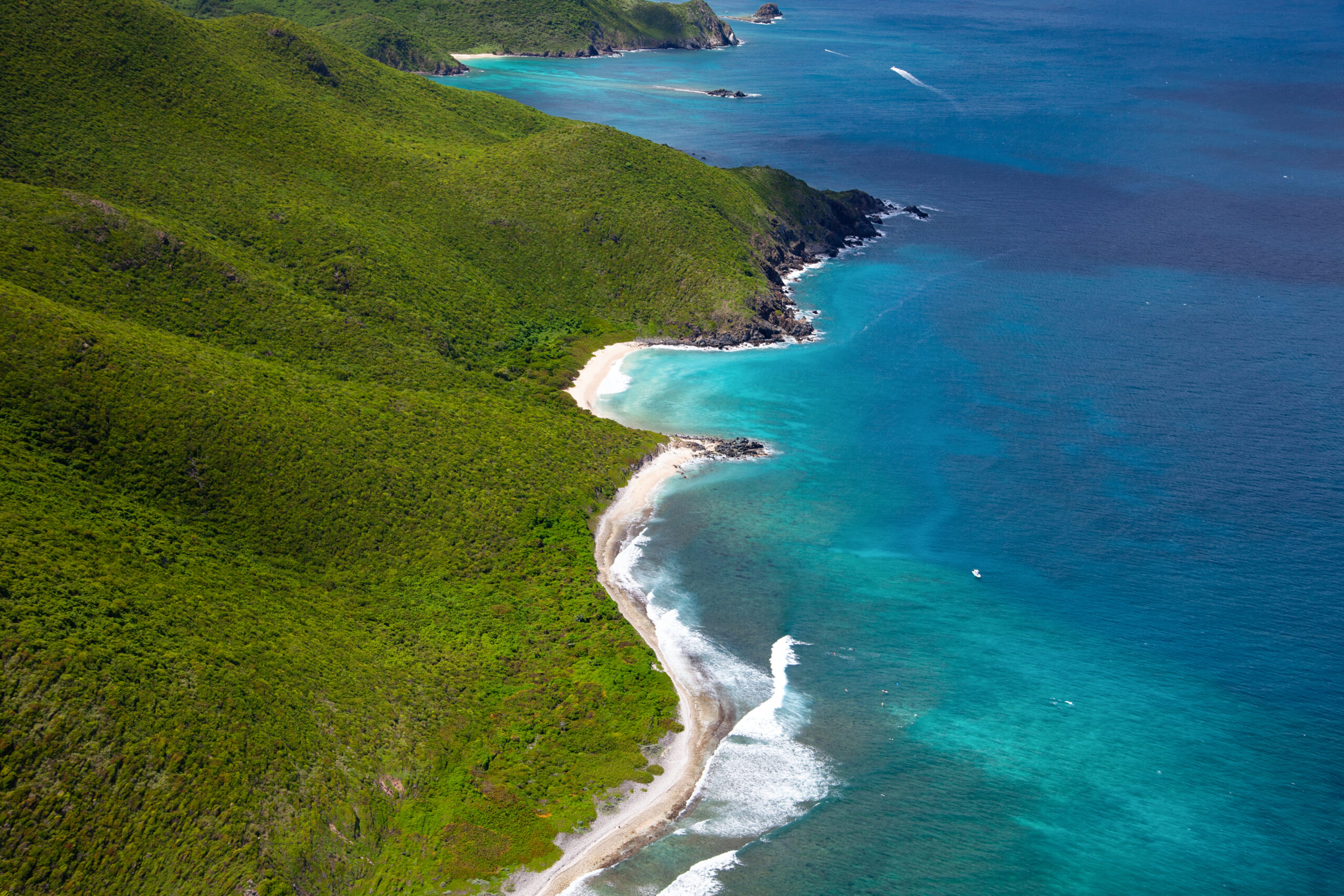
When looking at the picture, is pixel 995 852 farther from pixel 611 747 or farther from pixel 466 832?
pixel 466 832

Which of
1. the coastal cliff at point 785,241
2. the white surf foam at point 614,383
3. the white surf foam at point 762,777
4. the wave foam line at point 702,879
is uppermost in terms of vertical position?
the coastal cliff at point 785,241

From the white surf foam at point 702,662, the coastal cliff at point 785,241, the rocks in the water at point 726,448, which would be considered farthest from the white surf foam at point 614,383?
the white surf foam at point 702,662

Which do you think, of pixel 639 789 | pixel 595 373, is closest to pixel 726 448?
pixel 595 373

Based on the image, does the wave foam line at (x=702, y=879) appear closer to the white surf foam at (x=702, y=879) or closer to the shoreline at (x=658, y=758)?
the white surf foam at (x=702, y=879)

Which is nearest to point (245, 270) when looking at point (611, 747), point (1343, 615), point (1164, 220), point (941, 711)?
point (611, 747)

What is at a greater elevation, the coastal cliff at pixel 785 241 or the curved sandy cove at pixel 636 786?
the coastal cliff at pixel 785 241

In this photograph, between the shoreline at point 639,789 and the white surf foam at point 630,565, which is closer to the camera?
the shoreline at point 639,789

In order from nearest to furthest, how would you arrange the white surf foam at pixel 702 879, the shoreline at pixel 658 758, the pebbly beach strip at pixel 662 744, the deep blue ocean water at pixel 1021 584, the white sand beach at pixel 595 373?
the white surf foam at pixel 702 879 < the shoreline at pixel 658 758 < the pebbly beach strip at pixel 662 744 < the deep blue ocean water at pixel 1021 584 < the white sand beach at pixel 595 373
